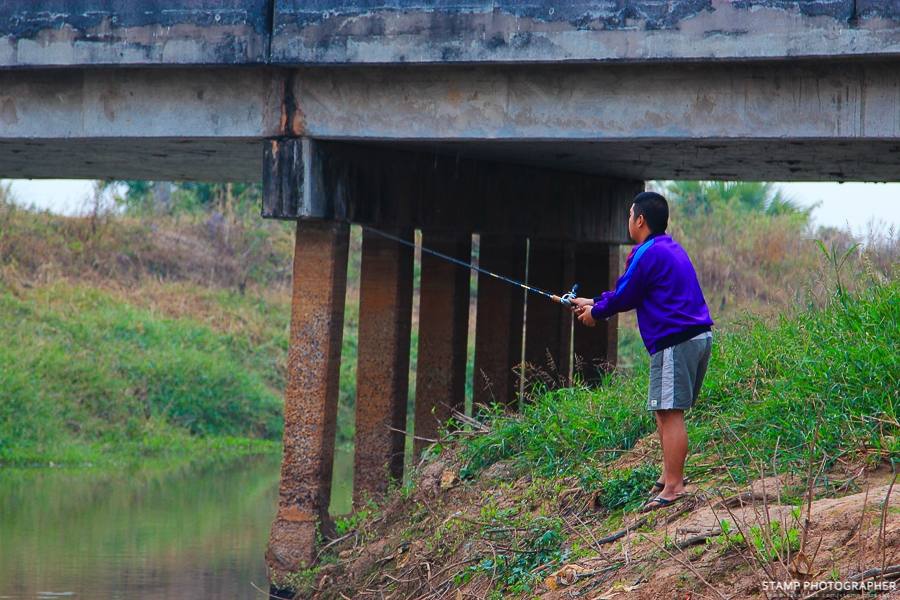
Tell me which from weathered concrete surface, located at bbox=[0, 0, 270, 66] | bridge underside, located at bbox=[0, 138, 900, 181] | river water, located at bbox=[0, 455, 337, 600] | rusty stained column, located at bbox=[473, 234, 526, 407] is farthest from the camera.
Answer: rusty stained column, located at bbox=[473, 234, 526, 407]

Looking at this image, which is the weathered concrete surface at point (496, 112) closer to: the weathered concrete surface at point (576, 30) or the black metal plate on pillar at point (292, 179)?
the black metal plate on pillar at point (292, 179)

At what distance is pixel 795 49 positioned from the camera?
926 cm

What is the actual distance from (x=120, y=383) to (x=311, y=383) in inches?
467

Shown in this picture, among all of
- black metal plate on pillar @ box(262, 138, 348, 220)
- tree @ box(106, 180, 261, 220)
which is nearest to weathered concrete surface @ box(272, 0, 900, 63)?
black metal plate on pillar @ box(262, 138, 348, 220)

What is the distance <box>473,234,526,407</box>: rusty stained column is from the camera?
14.2 metres

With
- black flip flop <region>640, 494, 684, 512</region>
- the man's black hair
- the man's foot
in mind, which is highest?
the man's black hair

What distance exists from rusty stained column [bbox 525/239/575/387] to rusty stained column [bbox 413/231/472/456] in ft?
4.92

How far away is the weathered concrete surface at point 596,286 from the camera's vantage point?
15.3 metres

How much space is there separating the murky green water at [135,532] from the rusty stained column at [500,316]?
9.52ft

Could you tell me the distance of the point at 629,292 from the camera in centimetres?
706

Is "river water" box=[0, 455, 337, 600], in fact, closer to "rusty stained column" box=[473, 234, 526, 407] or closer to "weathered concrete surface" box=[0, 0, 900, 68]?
"rusty stained column" box=[473, 234, 526, 407]

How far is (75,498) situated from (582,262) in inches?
257

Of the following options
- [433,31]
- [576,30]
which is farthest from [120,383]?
[576,30]

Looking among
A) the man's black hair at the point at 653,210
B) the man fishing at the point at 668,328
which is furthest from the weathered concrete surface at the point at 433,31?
the man fishing at the point at 668,328
